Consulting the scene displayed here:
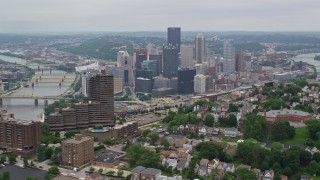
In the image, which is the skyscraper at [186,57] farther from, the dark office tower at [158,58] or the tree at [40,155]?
the tree at [40,155]

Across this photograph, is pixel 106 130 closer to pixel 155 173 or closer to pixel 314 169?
pixel 155 173

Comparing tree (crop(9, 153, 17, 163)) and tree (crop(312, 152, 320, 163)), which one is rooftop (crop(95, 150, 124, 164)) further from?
tree (crop(312, 152, 320, 163))

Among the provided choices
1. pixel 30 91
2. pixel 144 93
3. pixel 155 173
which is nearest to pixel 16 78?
pixel 30 91

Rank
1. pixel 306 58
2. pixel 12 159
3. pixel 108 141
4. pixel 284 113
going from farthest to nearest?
pixel 306 58 < pixel 284 113 < pixel 108 141 < pixel 12 159

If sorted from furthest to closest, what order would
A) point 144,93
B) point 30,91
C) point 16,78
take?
1. point 16,78
2. point 30,91
3. point 144,93

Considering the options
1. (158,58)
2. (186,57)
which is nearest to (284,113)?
(158,58)

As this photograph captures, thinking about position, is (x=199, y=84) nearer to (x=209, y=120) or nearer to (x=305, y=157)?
(x=209, y=120)
